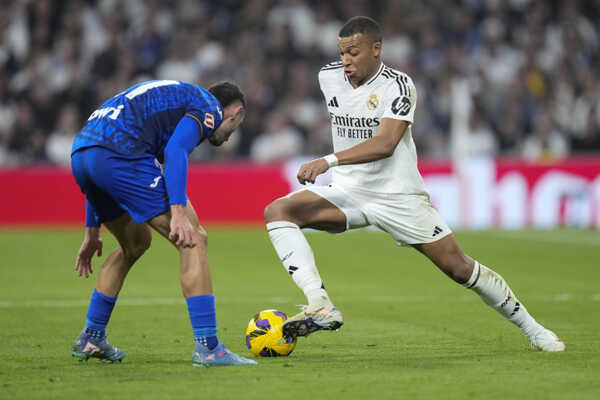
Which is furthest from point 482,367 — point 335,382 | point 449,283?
point 449,283

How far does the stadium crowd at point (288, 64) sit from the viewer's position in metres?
18.4

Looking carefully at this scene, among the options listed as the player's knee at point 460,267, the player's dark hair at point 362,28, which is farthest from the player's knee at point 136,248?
the player's knee at point 460,267

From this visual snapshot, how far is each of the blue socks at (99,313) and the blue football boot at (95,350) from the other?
2.3 inches

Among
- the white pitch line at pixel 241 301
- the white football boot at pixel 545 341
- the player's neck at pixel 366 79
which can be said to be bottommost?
the white pitch line at pixel 241 301

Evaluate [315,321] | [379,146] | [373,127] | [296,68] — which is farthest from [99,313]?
[296,68]

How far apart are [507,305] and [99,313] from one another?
108 inches

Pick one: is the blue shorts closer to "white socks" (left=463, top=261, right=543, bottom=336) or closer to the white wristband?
the white wristband

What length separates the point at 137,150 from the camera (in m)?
5.70

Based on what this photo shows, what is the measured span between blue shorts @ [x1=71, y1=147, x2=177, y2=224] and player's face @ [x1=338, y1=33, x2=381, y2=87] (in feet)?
5.13

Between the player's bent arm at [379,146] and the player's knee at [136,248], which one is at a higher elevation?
the player's bent arm at [379,146]

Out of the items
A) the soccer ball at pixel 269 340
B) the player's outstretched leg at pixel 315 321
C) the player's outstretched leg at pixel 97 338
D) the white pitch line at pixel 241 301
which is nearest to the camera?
the player's outstretched leg at pixel 315 321

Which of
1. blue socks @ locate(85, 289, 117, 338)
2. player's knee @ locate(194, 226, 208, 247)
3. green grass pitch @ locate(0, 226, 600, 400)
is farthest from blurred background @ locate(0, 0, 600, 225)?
player's knee @ locate(194, 226, 208, 247)

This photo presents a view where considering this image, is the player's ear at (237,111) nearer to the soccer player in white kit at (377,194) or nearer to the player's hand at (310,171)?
the player's hand at (310,171)

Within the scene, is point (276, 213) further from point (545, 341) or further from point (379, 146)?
point (545, 341)
